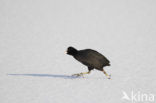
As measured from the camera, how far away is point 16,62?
16.4 m

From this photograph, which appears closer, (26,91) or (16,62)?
Answer: (26,91)

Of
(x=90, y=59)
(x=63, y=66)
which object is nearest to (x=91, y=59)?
(x=90, y=59)

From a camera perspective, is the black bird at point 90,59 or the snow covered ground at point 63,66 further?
the black bird at point 90,59

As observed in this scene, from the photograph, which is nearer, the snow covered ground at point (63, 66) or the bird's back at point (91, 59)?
the snow covered ground at point (63, 66)

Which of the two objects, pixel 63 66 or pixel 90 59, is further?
pixel 63 66

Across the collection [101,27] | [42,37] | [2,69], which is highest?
[101,27]

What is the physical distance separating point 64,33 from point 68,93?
19768mm

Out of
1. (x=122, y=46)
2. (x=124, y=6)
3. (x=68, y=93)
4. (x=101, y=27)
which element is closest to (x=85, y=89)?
(x=68, y=93)

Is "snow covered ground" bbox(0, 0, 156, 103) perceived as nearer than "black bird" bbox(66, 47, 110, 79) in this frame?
Yes

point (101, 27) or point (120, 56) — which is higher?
point (101, 27)

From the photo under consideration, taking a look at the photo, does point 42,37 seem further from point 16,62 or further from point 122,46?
point 16,62

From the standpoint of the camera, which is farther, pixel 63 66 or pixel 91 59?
pixel 63 66

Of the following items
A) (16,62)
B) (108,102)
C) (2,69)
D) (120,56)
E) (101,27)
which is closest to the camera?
(108,102)

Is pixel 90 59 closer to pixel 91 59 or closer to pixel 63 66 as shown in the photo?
pixel 91 59
